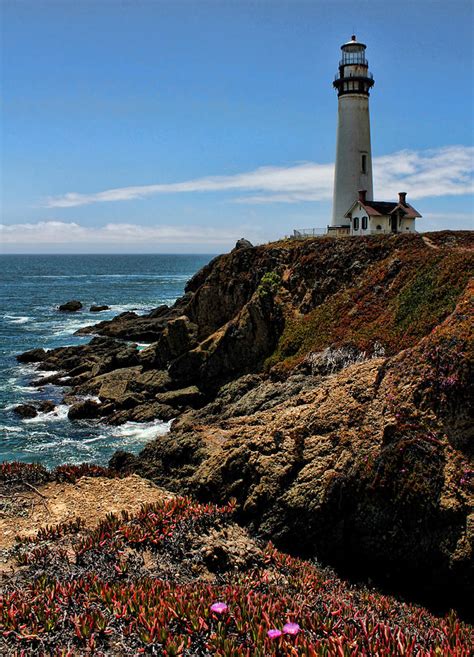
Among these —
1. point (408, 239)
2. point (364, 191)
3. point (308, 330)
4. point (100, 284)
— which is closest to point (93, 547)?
point (308, 330)

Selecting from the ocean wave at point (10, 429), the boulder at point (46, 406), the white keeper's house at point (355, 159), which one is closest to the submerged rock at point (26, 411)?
the boulder at point (46, 406)

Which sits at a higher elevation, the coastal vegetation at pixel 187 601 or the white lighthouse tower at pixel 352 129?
the white lighthouse tower at pixel 352 129

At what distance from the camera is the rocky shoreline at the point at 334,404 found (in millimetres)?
12922

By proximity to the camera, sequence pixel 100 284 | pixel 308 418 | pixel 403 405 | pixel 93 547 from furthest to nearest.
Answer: pixel 100 284, pixel 308 418, pixel 403 405, pixel 93 547

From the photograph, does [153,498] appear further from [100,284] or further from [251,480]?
[100,284]

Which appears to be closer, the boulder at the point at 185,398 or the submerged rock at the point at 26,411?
the boulder at the point at 185,398

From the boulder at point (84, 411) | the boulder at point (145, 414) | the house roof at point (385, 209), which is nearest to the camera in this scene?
the boulder at point (145, 414)

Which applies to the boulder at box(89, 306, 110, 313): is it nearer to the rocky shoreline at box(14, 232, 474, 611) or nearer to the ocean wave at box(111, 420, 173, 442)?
the rocky shoreline at box(14, 232, 474, 611)

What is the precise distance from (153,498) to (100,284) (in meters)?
116

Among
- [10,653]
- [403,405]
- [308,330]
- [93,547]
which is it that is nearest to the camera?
[10,653]

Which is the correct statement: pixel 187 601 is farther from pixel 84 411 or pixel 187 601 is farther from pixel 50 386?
pixel 50 386

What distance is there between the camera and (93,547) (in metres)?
11.8

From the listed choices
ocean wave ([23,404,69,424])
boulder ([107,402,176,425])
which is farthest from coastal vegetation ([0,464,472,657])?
ocean wave ([23,404,69,424])

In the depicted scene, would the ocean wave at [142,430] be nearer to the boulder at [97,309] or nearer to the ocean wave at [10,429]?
the ocean wave at [10,429]
